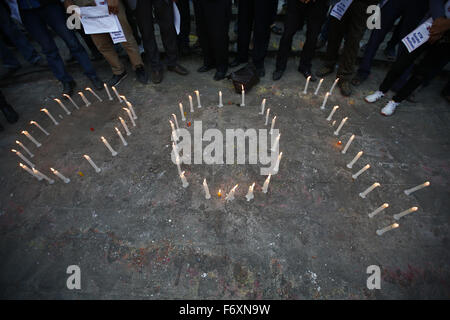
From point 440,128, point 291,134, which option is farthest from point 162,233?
point 440,128

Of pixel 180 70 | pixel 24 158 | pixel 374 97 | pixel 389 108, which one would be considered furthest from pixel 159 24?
pixel 389 108

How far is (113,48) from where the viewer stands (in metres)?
4.56

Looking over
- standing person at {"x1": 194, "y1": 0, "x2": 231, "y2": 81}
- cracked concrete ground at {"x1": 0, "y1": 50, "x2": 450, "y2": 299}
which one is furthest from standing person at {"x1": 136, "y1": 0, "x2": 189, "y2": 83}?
cracked concrete ground at {"x1": 0, "y1": 50, "x2": 450, "y2": 299}

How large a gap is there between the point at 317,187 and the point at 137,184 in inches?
103

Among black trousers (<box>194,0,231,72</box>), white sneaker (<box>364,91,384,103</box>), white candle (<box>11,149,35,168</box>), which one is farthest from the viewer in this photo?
white sneaker (<box>364,91,384,103</box>)

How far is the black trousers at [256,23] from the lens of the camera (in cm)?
395

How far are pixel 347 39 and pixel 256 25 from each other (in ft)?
5.79

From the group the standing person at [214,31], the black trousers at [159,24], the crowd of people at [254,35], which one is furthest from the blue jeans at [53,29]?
the standing person at [214,31]

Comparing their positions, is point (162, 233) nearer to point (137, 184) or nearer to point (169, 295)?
point (169, 295)

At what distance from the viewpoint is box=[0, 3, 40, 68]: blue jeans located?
15.4ft

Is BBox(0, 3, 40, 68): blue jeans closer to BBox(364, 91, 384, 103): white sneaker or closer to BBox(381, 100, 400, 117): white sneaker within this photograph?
BBox(364, 91, 384, 103): white sneaker

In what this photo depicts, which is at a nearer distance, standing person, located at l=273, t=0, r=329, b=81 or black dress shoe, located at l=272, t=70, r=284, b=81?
standing person, located at l=273, t=0, r=329, b=81

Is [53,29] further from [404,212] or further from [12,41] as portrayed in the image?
[404,212]

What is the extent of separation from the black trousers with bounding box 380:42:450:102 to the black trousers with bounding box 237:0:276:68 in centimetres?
247
